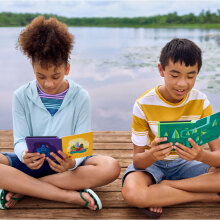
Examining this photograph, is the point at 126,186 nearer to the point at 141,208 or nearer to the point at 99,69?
the point at 141,208

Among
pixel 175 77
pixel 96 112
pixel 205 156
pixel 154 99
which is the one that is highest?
pixel 175 77

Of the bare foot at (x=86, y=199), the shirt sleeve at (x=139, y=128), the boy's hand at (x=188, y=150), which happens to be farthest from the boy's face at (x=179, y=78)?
the bare foot at (x=86, y=199)

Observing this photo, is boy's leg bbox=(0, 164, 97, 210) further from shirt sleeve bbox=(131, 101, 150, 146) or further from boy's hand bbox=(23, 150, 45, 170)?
shirt sleeve bbox=(131, 101, 150, 146)

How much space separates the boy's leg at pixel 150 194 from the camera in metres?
1.81

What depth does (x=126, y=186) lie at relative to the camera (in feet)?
6.11

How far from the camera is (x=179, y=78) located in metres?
1.75

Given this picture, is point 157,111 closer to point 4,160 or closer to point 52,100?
point 52,100

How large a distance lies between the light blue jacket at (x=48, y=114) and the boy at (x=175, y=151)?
1.13 ft

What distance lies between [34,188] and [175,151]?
91cm

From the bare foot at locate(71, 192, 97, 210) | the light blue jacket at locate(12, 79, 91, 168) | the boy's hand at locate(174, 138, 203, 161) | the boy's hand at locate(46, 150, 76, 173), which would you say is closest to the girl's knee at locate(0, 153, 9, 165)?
the light blue jacket at locate(12, 79, 91, 168)

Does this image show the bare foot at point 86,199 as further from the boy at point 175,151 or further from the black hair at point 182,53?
the black hair at point 182,53

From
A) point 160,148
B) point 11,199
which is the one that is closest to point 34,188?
point 11,199

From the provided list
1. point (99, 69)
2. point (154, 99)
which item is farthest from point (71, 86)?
point (99, 69)

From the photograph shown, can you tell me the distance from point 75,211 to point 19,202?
384 millimetres
